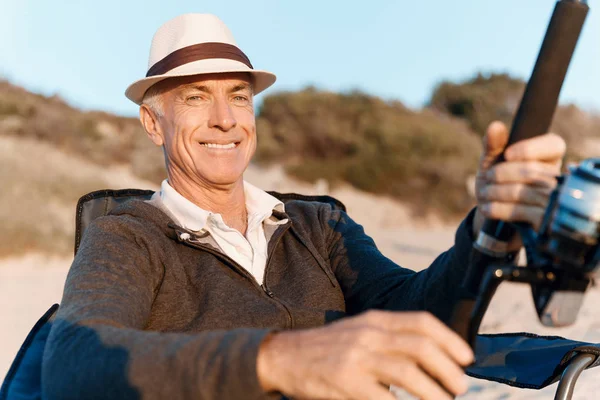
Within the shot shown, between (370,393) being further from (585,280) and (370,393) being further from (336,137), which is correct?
(336,137)

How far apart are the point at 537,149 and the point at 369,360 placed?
519 mm

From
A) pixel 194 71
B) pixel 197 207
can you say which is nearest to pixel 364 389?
pixel 197 207

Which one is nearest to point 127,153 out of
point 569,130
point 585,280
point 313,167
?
point 313,167

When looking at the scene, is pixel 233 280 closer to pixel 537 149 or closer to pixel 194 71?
pixel 194 71

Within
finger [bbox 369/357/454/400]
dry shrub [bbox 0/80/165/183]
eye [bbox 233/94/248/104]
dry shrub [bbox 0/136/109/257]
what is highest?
eye [bbox 233/94/248/104]

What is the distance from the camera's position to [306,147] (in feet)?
69.6

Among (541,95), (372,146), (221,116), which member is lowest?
(221,116)

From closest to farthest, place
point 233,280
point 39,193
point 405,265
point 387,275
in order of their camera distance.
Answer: point 233,280 → point 387,275 → point 405,265 → point 39,193

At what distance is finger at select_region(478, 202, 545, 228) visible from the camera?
1.29m

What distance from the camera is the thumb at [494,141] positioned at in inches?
55.0

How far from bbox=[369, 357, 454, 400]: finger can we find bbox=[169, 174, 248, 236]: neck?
158 cm

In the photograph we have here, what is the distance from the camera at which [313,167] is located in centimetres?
1928

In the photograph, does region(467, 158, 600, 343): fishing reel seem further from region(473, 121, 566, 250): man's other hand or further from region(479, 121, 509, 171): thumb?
region(479, 121, 509, 171): thumb

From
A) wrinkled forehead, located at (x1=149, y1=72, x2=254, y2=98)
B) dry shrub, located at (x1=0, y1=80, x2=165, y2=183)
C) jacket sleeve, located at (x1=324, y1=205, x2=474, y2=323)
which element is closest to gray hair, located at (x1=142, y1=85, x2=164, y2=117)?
wrinkled forehead, located at (x1=149, y1=72, x2=254, y2=98)
